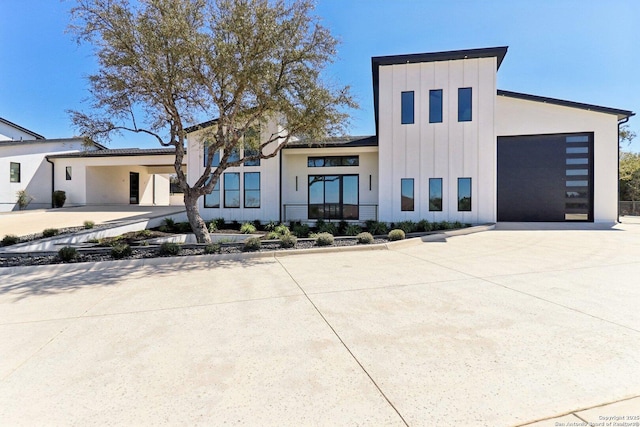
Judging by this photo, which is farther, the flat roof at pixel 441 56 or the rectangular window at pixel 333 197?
the rectangular window at pixel 333 197

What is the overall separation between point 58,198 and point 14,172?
2649 mm

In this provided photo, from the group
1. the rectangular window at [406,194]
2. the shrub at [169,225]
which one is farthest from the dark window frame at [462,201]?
the shrub at [169,225]

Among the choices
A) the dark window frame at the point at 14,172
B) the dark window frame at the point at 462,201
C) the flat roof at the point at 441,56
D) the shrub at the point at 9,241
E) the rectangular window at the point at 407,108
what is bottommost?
the shrub at the point at 9,241

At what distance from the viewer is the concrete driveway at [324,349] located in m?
2.19

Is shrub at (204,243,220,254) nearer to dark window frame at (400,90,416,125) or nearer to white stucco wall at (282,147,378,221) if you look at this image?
white stucco wall at (282,147,378,221)

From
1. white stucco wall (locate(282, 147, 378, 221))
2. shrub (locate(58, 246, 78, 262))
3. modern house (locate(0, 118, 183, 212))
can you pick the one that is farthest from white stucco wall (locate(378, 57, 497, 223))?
modern house (locate(0, 118, 183, 212))

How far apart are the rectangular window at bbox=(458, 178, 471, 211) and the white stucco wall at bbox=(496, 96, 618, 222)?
410 cm

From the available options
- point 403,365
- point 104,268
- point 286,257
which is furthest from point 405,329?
point 104,268

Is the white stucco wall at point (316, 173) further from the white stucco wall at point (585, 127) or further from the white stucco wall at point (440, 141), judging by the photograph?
the white stucco wall at point (585, 127)

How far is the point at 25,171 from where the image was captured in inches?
792

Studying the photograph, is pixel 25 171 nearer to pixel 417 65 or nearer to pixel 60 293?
pixel 60 293

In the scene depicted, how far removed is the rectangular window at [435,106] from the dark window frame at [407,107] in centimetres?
77

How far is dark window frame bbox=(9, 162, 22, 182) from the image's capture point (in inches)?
761

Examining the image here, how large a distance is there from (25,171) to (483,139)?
27.4 meters
